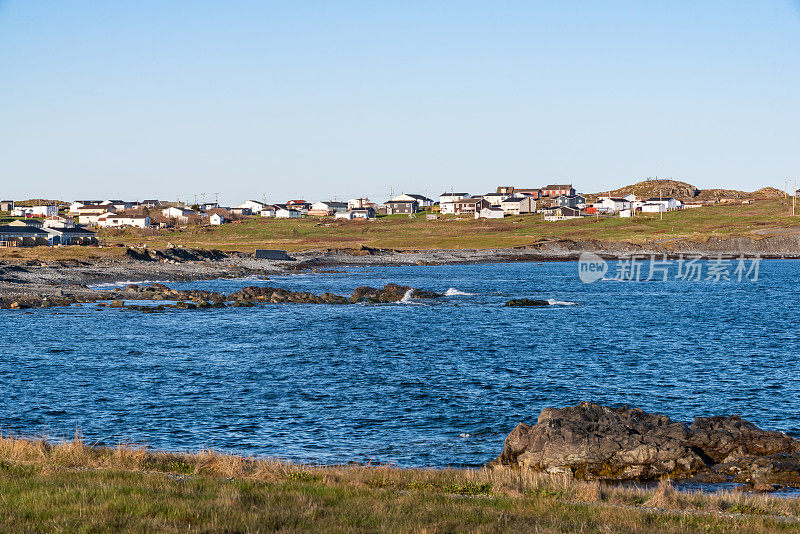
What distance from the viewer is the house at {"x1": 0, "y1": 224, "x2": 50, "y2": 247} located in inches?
5369

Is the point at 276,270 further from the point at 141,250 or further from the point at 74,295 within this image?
the point at 74,295

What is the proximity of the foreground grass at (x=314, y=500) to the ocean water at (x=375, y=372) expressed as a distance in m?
6.62

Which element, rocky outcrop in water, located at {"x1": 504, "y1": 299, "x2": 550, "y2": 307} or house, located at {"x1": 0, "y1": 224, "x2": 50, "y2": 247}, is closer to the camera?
rocky outcrop in water, located at {"x1": 504, "y1": 299, "x2": 550, "y2": 307}

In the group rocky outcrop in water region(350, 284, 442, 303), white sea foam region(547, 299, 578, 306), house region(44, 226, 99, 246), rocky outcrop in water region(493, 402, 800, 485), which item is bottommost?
white sea foam region(547, 299, 578, 306)

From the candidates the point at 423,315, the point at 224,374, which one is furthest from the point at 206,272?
the point at 224,374

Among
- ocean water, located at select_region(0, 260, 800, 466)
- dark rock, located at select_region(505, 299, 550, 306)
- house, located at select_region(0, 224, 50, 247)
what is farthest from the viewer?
house, located at select_region(0, 224, 50, 247)

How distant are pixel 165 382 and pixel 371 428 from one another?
1454cm

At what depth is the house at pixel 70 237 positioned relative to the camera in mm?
144875

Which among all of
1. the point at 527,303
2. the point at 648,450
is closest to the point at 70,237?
the point at 527,303

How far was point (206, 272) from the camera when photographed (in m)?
122

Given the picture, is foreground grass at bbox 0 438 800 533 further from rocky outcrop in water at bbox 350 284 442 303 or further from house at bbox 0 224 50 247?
house at bbox 0 224 50 247

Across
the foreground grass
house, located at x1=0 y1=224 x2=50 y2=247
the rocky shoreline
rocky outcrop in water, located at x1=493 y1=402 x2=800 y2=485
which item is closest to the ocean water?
rocky outcrop in water, located at x1=493 y1=402 x2=800 y2=485

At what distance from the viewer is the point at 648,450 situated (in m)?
23.6

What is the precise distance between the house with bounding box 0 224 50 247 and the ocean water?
7181 cm
